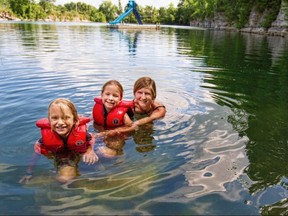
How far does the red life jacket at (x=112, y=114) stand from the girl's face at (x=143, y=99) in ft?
1.41

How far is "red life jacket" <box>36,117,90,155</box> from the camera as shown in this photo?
4.05 meters

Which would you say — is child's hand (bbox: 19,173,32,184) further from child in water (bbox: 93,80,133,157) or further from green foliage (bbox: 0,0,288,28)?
green foliage (bbox: 0,0,288,28)

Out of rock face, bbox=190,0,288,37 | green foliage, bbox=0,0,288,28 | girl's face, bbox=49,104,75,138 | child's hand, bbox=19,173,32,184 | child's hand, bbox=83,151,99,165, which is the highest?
green foliage, bbox=0,0,288,28

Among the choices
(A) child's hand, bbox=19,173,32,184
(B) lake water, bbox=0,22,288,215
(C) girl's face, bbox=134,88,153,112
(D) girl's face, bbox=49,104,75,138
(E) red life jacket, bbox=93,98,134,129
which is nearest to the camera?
(B) lake water, bbox=0,22,288,215

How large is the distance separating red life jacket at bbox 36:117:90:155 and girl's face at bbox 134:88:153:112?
164 cm

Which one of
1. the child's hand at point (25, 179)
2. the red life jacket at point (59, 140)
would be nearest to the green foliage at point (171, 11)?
the red life jacket at point (59, 140)

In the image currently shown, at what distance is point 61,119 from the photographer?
3.79 m

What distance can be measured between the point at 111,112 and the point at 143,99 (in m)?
0.81

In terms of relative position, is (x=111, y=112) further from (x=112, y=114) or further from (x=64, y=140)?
(x=64, y=140)

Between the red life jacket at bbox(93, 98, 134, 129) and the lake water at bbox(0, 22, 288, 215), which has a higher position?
the red life jacket at bbox(93, 98, 134, 129)

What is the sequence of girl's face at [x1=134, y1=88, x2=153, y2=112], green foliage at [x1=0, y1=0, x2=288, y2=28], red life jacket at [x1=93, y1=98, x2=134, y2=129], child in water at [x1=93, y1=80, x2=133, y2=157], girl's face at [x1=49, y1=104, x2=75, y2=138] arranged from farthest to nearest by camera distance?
green foliage at [x1=0, y1=0, x2=288, y2=28], girl's face at [x1=134, y1=88, x2=153, y2=112], red life jacket at [x1=93, y1=98, x2=134, y2=129], child in water at [x1=93, y1=80, x2=133, y2=157], girl's face at [x1=49, y1=104, x2=75, y2=138]

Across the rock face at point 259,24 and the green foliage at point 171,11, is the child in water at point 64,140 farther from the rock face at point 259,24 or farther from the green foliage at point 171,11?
the green foliage at point 171,11

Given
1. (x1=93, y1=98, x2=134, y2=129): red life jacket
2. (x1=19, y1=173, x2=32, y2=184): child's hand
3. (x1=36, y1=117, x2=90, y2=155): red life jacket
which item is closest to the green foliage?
(x1=93, y1=98, x2=134, y2=129): red life jacket

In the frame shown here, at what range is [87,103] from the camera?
673cm
